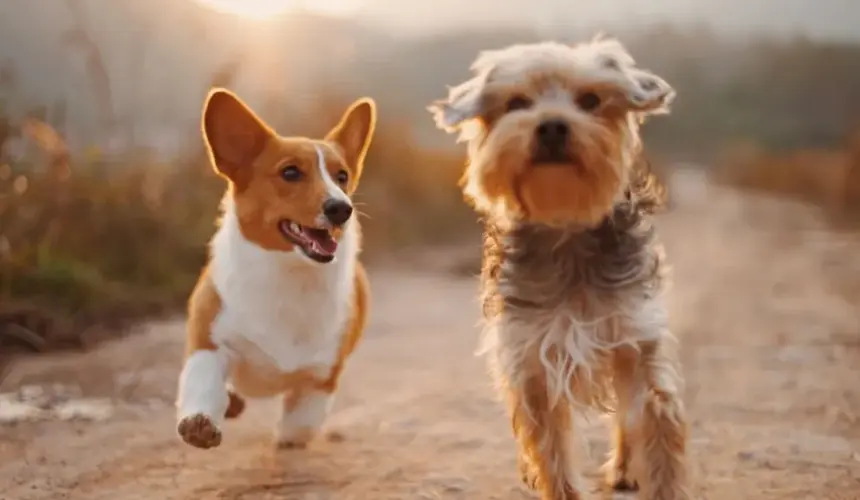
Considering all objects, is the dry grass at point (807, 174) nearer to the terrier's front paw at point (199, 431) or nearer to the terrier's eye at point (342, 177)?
the terrier's eye at point (342, 177)

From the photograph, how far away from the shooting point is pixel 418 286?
15.0ft

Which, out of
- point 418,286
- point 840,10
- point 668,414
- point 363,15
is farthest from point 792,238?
point 668,414

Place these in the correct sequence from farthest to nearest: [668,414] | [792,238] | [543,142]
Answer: [792,238] → [668,414] → [543,142]

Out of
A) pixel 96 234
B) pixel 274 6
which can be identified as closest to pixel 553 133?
pixel 274 6

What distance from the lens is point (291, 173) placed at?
6.44 feet

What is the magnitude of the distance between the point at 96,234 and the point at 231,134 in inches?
79.3

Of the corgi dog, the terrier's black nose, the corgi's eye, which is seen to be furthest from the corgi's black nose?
the terrier's black nose

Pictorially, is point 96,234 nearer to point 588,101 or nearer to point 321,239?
point 321,239

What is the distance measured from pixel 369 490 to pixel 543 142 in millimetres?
823

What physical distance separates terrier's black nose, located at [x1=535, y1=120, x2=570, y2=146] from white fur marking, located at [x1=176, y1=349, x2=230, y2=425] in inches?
31.8

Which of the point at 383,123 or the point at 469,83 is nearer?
the point at 469,83

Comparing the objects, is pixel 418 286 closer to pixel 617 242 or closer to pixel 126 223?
pixel 126 223

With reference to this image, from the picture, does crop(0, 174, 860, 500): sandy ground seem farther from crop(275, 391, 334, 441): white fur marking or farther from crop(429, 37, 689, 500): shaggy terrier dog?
crop(429, 37, 689, 500): shaggy terrier dog

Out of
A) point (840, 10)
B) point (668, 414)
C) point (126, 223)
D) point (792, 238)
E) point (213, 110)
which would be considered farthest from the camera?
point (792, 238)
